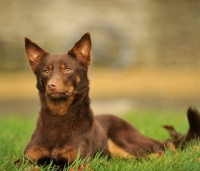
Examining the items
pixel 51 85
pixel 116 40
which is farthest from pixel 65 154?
pixel 116 40

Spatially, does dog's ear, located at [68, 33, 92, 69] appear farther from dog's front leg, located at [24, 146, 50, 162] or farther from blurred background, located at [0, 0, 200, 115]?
blurred background, located at [0, 0, 200, 115]

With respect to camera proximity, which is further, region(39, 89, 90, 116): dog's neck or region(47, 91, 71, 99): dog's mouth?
region(39, 89, 90, 116): dog's neck

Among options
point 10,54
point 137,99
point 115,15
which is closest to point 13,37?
point 10,54

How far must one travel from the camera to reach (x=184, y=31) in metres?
19.6

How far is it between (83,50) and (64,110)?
2.12ft

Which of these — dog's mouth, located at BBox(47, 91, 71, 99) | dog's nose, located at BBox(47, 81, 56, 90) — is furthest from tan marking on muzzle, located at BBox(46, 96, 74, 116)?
dog's nose, located at BBox(47, 81, 56, 90)

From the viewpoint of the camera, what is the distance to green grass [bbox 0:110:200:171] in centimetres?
643

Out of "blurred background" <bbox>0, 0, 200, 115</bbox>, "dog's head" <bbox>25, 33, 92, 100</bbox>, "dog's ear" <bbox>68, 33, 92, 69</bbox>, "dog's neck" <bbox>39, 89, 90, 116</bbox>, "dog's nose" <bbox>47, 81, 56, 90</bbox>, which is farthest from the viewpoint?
"blurred background" <bbox>0, 0, 200, 115</bbox>

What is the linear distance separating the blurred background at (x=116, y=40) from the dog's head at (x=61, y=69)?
1057cm

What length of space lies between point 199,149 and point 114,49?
11201 mm

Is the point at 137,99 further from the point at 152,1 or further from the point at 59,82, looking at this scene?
the point at 59,82

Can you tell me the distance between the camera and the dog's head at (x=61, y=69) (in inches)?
262

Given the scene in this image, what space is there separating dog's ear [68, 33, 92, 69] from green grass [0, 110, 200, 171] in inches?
39.8

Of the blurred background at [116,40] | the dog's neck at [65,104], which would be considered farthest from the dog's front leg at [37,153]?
the blurred background at [116,40]
